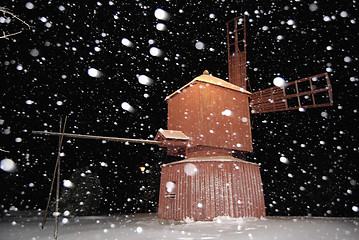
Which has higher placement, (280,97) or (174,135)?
(280,97)

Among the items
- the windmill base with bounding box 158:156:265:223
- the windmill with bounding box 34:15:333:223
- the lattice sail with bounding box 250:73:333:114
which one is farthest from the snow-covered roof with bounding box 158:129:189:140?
the lattice sail with bounding box 250:73:333:114

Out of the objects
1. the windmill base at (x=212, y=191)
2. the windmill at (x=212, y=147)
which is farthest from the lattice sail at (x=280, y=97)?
the windmill base at (x=212, y=191)

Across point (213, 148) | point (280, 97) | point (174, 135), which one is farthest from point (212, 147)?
point (280, 97)

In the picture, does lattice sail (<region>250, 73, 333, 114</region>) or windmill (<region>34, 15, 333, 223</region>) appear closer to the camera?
windmill (<region>34, 15, 333, 223</region>)

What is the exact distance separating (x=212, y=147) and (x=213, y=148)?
77 mm

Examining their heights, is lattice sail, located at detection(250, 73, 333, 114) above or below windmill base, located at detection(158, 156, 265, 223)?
above

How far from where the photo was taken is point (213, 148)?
1142cm

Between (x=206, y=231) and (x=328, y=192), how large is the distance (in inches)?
625

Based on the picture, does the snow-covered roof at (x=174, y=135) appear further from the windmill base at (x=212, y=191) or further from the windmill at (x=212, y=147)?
the windmill base at (x=212, y=191)

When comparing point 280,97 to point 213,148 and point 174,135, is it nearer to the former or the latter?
point 213,148

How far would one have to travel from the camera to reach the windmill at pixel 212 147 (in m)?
10.2

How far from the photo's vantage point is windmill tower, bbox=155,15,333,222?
10.2 m

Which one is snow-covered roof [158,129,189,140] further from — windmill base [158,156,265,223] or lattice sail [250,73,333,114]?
lattice sail [250,73,333,114]

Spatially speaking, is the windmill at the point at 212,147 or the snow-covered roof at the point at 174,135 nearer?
the windmill at the point at 212,147
